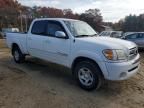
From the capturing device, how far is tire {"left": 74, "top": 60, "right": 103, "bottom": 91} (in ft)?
17.0

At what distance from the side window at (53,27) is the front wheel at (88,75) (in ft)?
4.66

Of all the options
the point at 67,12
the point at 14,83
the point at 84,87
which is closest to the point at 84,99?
the point at 84,87

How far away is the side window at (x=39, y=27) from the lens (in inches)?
277

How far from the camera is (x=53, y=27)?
260 inches

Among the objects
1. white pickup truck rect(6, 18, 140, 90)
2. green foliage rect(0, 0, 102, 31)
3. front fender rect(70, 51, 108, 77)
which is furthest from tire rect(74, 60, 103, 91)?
green foliage rect(0, 0, 102, 31)

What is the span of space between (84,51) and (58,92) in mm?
1267

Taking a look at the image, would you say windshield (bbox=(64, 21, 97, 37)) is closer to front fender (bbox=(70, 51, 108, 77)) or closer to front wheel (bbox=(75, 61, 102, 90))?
front fender (bbox=(70, 51, 108, 77))

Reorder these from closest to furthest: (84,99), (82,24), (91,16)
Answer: (84,99)
(82,24)
(91,16)

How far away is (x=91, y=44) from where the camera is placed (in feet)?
17.3

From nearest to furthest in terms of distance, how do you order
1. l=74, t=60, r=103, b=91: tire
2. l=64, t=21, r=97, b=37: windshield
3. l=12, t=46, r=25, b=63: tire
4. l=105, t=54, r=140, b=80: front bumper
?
1. l=105, t=54, r=140, b=80: front bumper
2. l=74, t=60, r=103, b=91: tire
3. l=64, t=21, r=97, b=37: windshield
4. l=12, t=46, r=25, b=63: tire

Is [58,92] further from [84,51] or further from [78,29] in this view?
[78,29]

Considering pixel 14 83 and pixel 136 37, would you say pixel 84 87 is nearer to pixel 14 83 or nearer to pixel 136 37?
pixel 14 83

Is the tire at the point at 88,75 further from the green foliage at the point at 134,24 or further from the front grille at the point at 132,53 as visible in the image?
the green foliage at the point at 134,24

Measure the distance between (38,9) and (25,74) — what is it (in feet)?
207
